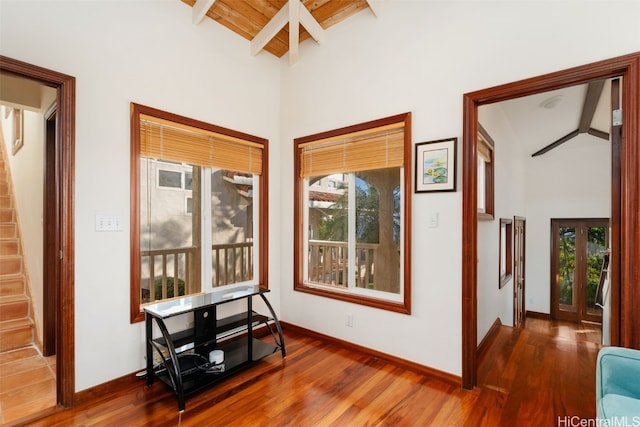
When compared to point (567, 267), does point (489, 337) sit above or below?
below

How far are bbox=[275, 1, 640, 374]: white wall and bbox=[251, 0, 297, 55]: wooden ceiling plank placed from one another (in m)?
0.46

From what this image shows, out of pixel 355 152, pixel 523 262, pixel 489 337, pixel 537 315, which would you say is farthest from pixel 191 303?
pixel 537 315

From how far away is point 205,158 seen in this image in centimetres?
274

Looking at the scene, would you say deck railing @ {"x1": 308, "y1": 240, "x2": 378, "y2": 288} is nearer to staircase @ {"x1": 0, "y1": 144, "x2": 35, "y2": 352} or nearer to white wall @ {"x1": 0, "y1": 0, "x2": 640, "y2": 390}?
white wall @ {"x1": 0, "y1": 0, "x2": 640, "y2": 390}

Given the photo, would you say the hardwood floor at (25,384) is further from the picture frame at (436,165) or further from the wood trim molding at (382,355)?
the picture frame at (436,165)

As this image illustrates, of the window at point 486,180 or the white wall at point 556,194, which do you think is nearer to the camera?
the window at point 486,180

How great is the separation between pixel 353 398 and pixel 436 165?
1.82 meters

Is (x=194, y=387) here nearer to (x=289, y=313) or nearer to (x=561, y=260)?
(x=289, y=313)

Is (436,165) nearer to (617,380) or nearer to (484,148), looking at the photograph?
(484,148)

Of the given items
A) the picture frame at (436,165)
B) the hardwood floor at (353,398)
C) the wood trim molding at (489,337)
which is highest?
the picture frame at (436,165)

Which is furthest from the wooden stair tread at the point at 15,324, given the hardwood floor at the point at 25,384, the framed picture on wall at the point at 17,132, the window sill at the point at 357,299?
the window sill at the point at 357,299

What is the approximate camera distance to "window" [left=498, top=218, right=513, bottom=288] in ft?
13.3

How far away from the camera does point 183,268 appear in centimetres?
274

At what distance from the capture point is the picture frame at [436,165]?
2.26m
